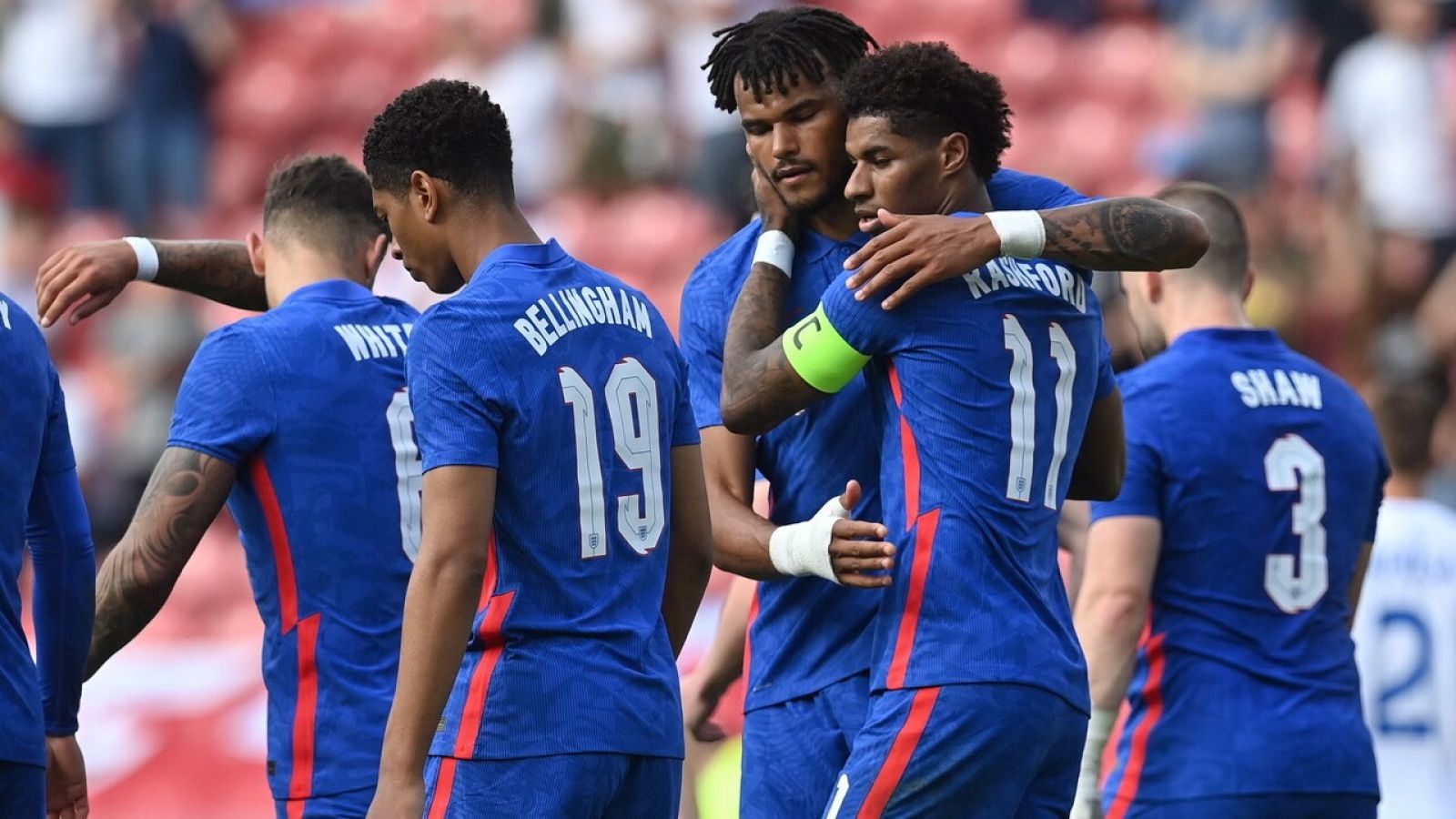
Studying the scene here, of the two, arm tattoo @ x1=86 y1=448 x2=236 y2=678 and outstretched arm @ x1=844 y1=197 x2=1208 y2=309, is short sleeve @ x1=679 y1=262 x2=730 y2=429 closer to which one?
outstretched arm @ x1=844 y1=197 x2=1208 y2=309

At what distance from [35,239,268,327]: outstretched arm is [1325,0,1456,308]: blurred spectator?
9.17m

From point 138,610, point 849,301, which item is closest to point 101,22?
point 138,610

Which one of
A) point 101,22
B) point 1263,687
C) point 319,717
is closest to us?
point 319,717

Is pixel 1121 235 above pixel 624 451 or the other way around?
above

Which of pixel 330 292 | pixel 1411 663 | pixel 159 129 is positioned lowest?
pixel 1411 663

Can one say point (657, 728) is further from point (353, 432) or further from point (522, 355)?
point (353, 432)

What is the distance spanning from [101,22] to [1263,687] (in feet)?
40.8

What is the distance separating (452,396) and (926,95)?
4.14 ft

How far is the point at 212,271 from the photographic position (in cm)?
597

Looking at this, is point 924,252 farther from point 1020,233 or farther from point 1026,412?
point 1026,412

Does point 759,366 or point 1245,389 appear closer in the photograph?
point 759,366

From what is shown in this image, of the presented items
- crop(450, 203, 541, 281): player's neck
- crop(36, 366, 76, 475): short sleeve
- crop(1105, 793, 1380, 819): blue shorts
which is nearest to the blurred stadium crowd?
crop(1105, 793, 1380, 819): blue shorts

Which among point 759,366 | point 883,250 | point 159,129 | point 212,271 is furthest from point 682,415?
point 159,129

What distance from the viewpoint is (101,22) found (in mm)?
15680
